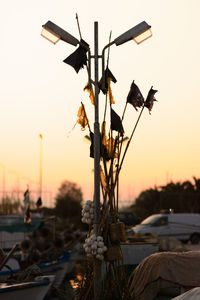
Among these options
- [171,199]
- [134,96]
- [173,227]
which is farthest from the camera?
[171,199]

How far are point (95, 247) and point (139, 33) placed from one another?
11.9 feet

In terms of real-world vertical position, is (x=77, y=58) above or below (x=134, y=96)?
above

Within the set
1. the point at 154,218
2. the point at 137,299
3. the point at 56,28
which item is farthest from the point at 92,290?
the point at 154,218

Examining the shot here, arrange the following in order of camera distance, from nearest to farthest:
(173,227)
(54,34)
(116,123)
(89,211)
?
1. (54,34)
2. (89,211)
3. (116,123)
4. (173,227)

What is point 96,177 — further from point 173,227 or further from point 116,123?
point 173,227

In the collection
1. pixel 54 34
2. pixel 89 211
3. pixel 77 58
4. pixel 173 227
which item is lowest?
pixel 173 227

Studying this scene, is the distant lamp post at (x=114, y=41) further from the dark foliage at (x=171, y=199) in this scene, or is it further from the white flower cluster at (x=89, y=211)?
the dark foliage at (x=171, y=199)

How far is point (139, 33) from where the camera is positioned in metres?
8.42

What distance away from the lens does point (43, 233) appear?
21.4 meters

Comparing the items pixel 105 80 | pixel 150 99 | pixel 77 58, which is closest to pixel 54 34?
pixel 77 58

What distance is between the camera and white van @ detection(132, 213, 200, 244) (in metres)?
25.6

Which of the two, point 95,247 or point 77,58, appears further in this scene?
point 77,58

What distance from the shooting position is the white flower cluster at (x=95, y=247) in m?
8.03

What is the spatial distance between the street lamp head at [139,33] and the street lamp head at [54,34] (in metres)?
0.95
